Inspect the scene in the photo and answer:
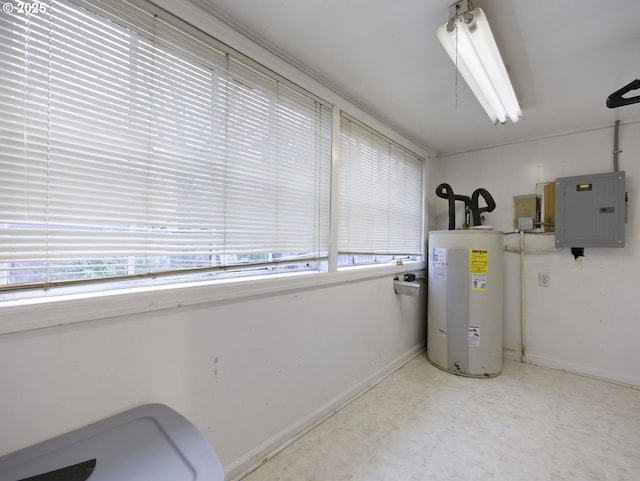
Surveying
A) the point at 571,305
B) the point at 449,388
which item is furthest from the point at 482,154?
the point at 449,388

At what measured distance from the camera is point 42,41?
3.09 feet

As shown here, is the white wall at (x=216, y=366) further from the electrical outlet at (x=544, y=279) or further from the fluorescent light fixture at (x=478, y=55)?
the electrical outlet at (x=544, y=279)

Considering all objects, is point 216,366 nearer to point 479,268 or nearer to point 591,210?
point 479,268

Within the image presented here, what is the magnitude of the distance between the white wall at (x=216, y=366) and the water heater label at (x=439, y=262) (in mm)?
731

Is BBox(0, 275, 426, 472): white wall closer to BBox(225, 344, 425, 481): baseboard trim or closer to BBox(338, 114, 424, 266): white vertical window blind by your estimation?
BBox(225, 344, 425, 481): baseboard trim

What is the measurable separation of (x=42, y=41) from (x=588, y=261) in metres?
3.93

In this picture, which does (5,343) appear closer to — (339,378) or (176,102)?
(176,102)

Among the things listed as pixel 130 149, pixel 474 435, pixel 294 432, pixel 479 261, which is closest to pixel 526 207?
pixel 479 261

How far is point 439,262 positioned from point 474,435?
1.42 metres

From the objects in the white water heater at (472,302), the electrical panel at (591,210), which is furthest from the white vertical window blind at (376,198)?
the electrical panel at (591,210)

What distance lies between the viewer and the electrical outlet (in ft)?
9.29

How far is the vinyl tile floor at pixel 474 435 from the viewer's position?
1536 mm

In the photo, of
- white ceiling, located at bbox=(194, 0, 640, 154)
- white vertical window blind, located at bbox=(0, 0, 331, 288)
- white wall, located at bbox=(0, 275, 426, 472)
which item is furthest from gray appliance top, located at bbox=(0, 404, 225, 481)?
white ceiling, located at bbox=(194, 0, 640, 154)

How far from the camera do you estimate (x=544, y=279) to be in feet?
9.35
